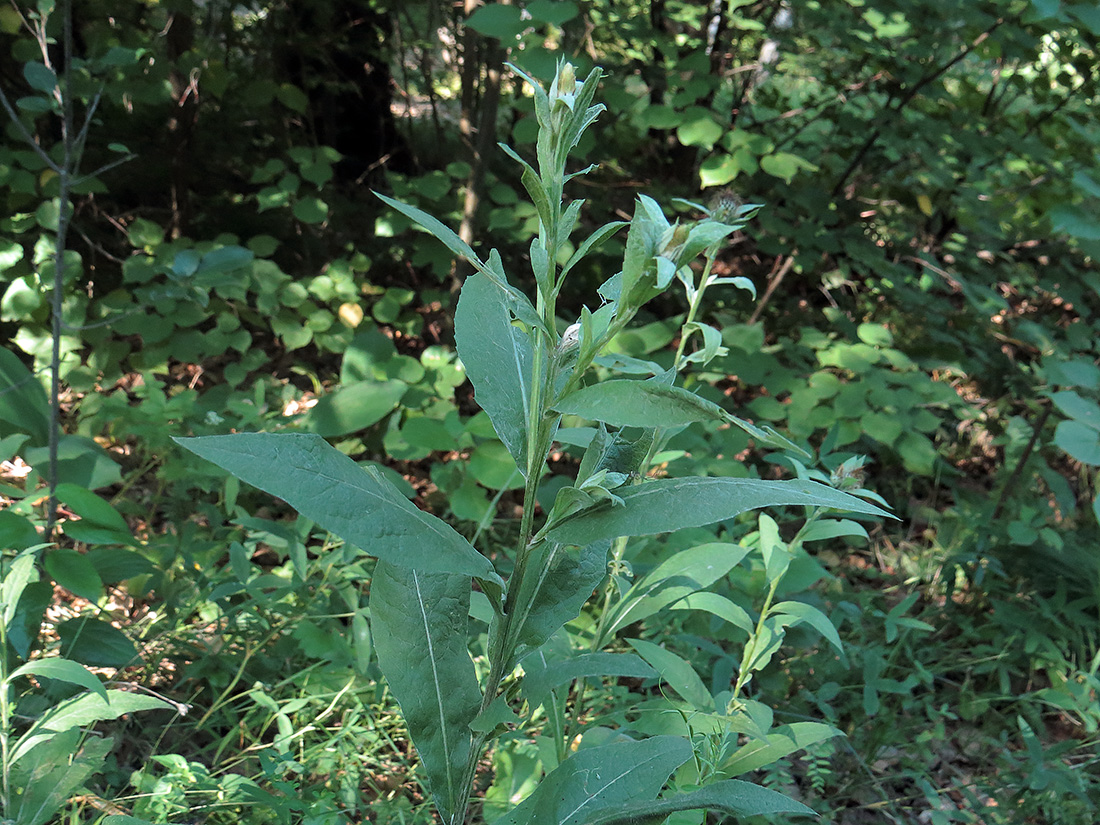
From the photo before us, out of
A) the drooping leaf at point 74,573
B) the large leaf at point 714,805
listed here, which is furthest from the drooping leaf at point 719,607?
the drooping leaf at point 74,573

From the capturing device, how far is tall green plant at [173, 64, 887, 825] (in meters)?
0.74

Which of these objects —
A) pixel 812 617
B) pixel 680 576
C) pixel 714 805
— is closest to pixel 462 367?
pixel 680 576

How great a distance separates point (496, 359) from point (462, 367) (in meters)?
0.60

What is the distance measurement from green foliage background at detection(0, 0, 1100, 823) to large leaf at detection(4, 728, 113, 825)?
14cm

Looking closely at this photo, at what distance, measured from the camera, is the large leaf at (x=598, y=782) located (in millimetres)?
981

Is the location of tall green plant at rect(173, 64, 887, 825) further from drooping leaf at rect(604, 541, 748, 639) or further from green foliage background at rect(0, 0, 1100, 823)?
green foliage background at rect(0, 0, 1100, 823)

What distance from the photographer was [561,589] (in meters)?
0.96

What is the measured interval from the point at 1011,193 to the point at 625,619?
135 inches

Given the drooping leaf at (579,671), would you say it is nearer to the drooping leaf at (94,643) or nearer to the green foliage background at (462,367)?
the green foliage background at (462,367)

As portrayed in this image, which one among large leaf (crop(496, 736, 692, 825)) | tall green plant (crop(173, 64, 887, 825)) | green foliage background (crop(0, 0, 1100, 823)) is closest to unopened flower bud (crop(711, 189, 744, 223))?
tall green plant (crop(173, 64, 887, 825))

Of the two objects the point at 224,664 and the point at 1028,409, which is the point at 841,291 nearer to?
the point at 1028,409

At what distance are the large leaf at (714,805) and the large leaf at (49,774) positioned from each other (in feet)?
2.83

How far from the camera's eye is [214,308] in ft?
10.4

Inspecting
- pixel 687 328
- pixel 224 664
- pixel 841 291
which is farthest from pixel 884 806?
pixel 841 291
